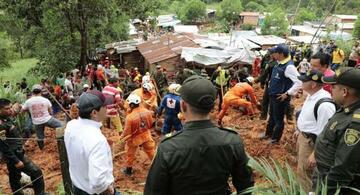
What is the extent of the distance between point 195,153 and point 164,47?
17312 mm

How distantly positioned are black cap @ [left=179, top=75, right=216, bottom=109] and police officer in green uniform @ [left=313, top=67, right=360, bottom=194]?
1.12m

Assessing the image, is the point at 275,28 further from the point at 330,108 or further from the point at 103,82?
the point at 330,108

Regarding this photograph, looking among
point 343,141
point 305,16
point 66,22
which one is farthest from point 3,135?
point 305,16

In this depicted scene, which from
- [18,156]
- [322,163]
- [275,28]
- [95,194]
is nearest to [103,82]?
[18,156]

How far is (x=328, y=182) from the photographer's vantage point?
2697 millimetres

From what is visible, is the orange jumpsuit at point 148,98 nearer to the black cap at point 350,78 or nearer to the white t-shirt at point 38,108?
the white t-shirt at point 38,108

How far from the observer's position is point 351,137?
255 centimetres

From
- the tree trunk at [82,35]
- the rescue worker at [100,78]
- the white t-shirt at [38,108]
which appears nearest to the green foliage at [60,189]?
the white t-shirt at [38,108]

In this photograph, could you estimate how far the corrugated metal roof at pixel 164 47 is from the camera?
17.4m

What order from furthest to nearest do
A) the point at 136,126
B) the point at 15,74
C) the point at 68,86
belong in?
the point at 15,74, the point at 68,86, the point at 136,126

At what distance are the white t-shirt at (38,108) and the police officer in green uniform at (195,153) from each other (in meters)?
5.67

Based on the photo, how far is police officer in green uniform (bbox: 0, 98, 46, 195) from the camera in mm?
4824

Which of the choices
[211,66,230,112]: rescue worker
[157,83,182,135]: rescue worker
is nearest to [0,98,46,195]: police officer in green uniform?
[157,83,182,135]: rescue worker

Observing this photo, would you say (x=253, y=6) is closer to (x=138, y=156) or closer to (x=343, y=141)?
(x=138, y=156)
